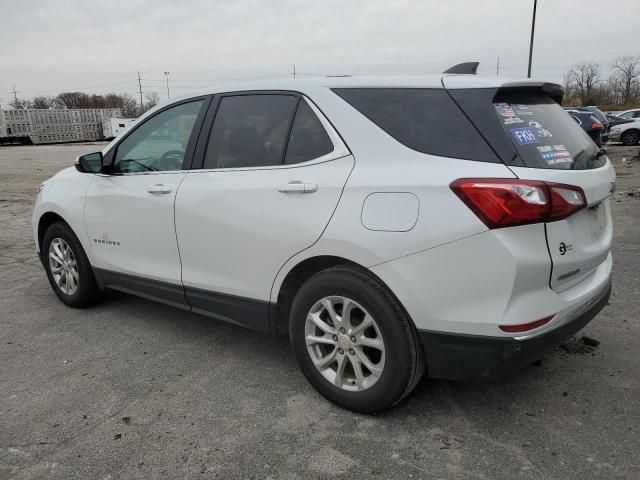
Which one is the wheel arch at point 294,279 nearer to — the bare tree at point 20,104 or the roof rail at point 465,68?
the roof rail at point 465,68

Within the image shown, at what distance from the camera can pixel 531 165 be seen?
93.2 inches

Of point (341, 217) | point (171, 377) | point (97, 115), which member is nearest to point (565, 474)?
point (341, 217)

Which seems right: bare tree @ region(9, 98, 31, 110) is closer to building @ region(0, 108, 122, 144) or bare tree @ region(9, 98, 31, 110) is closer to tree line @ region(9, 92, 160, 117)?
tree line @ region(9, 92, 160, 117)

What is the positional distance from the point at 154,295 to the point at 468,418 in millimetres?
2299

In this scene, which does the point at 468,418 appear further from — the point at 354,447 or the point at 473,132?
the point at 473,132

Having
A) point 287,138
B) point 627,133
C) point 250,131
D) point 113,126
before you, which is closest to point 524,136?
point 287,138

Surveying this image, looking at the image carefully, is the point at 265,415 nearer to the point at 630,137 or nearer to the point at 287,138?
the point at 287,138

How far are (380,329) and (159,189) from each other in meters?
1.85

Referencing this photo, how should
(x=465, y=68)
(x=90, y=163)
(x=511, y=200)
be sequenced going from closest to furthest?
(x=511, y=200) → (x=465, y=68) → (x=90, y=163)

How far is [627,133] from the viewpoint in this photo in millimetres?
22484

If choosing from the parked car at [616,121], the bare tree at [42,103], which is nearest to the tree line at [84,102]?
the bare tree at [42,103]

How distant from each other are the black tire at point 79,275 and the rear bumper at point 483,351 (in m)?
3.08

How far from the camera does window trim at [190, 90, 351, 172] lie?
279cm

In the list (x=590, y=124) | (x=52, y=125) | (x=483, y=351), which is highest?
(x=590, y=124)
